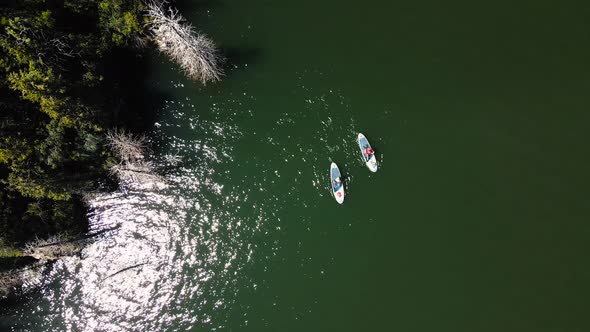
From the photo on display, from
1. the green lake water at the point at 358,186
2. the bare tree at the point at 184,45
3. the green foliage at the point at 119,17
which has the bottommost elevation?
the green lake water at the point at 358,186

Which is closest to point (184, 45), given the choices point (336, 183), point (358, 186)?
point (336, 183)

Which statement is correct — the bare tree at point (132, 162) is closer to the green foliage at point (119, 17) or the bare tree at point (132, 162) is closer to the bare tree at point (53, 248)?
the bare tree at point (53, 248)

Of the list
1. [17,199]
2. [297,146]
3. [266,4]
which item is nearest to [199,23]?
[266,4]

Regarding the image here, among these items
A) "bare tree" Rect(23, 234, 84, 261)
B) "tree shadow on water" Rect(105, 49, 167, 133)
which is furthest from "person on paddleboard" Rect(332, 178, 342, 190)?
"bare tree" Rect(23, 234, 84, 261)

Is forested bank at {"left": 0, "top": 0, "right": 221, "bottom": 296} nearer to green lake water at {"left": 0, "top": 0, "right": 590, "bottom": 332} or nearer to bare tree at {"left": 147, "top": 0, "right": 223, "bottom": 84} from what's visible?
bare tree at {"left": 147, "top": 0, "right": 223, "bottom": 84}

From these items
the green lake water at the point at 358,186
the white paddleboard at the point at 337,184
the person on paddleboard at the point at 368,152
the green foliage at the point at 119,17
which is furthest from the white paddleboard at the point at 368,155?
the green foliage at the point at 119,17

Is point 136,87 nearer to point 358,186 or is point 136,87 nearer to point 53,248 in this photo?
point 53,248
